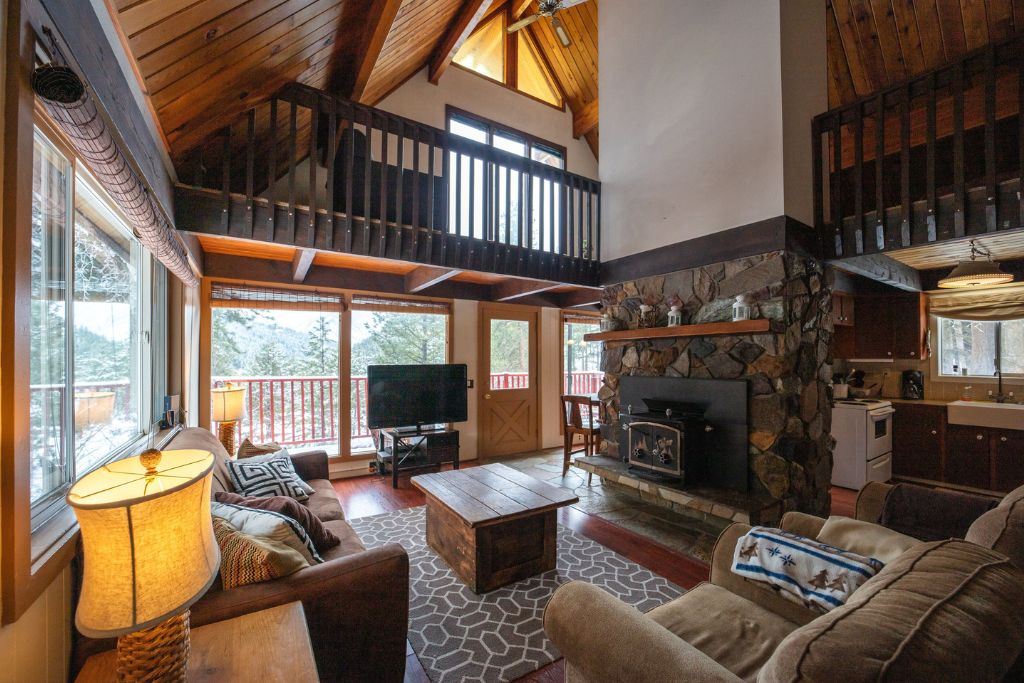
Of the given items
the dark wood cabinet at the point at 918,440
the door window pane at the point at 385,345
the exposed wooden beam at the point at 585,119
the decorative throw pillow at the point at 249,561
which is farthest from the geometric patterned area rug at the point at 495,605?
the exposed wooden beam at the point at 585,119

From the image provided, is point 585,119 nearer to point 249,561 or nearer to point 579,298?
point 579,298

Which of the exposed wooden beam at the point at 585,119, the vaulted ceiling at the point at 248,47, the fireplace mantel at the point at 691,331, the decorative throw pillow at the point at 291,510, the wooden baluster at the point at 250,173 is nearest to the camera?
the vaulted ceiling at the point at 248,47

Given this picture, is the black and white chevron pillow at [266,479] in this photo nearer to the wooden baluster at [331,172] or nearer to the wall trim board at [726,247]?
the wooden baluster at [331,172]

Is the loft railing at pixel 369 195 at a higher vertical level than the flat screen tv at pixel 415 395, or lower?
higher

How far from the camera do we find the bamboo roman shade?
168 inches

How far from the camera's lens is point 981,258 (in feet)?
13.0

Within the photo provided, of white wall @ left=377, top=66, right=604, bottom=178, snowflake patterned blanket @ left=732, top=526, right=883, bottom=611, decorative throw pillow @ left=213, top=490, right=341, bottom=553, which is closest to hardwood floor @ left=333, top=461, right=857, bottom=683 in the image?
decorative throw pillow @ left=213, top=490, right=341, bottom=553

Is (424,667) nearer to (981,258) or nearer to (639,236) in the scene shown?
(639,236)

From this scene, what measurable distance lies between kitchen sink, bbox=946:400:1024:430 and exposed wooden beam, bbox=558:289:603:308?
3.78 metres

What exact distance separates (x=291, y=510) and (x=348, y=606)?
601 mm

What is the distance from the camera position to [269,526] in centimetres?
167

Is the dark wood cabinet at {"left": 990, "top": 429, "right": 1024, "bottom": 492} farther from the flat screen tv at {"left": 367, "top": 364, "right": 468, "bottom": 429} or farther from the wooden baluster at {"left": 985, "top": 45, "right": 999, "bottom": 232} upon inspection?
the flat screen tv at {"left": 367, "top": 364, "right": 468, "bottom": 429}

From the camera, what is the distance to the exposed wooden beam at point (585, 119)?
6.14 m

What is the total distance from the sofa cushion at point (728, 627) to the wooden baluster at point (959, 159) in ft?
8.58
